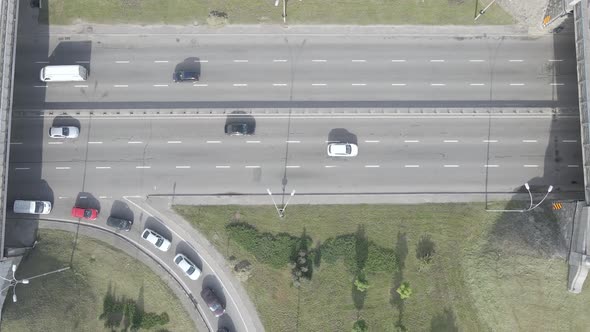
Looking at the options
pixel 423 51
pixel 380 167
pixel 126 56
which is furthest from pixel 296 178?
pixel 126 56

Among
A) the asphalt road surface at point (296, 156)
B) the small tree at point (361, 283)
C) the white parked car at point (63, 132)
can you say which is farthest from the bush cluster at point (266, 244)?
the white parked car at point (63, 132)

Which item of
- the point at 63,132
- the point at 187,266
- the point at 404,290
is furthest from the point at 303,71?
the point at 63,132

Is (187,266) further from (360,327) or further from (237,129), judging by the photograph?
(360,327)

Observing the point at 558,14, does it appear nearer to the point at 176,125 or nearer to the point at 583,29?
the point at 583,29

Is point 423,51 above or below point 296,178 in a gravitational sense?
above

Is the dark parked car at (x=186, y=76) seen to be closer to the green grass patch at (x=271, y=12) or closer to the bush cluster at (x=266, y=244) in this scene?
the green grass patch at (x=271, y=12)
